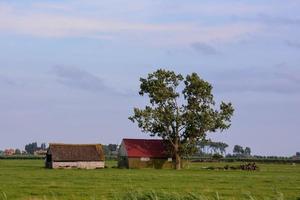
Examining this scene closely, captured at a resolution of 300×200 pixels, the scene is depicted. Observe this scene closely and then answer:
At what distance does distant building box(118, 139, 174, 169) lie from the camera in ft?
308

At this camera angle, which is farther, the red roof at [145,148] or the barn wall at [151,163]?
the red roof at [145,148]

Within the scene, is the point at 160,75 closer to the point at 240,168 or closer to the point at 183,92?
the point at 183,92

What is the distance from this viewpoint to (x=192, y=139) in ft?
290

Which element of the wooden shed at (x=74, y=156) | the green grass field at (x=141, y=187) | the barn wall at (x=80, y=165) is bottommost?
the green grass field at (x=141, y=187)

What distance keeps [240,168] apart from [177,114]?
1148 centimetres

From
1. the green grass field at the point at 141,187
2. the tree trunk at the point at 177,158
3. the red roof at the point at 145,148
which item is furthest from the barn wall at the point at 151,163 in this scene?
the green grass field at the point at 141,187

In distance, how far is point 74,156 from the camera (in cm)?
9206

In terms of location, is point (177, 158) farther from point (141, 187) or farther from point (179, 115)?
point (141, 187)

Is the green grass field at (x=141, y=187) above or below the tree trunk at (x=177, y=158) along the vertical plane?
below

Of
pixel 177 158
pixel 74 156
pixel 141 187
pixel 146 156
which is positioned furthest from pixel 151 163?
pixel 141 187

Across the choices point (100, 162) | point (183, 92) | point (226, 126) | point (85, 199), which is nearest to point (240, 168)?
point (226, 126)

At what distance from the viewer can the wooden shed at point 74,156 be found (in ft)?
298

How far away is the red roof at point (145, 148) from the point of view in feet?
310

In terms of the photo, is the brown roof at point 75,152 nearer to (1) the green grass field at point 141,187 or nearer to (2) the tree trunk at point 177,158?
(2) the tree trunk at point 177,158
